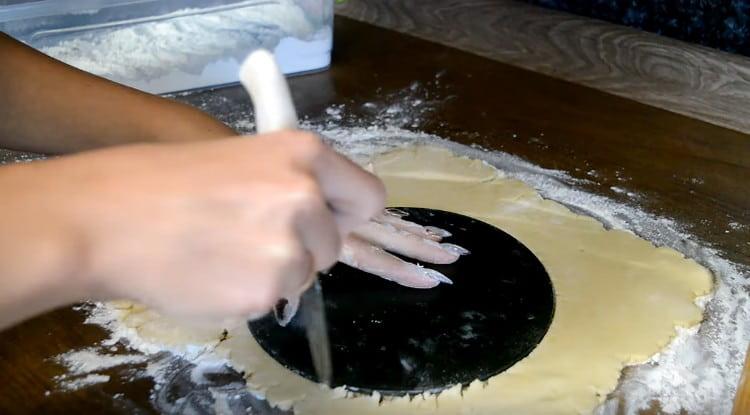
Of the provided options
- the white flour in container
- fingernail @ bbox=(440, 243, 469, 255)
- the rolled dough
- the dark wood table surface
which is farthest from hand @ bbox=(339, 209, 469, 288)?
the white flour in container

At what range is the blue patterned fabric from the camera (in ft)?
4.67

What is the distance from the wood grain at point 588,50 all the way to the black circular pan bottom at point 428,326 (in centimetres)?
57

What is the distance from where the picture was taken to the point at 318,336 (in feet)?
2.37

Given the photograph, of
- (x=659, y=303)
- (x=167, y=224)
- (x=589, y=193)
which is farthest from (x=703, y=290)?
(x=167, y=224)

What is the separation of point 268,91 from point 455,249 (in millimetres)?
398

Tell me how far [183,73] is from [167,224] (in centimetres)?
88

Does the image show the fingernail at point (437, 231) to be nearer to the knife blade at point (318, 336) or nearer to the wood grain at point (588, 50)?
the knife blade at point (318, 336)

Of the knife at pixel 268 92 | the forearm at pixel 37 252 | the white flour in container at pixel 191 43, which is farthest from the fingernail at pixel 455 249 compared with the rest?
the white flour in container at pixel 191 43

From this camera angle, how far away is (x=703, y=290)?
0.85 meters

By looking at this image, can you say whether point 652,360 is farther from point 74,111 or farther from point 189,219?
point 74,111

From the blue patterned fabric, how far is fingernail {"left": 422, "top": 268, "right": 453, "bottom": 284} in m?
0.95

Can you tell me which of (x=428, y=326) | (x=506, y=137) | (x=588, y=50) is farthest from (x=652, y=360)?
(x=588, y=50)

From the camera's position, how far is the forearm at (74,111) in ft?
2.53

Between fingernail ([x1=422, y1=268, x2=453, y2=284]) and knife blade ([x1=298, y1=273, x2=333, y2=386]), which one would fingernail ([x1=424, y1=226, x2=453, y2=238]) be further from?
knife blade ([x1=298, y1=273, x2=333, y2=386])
